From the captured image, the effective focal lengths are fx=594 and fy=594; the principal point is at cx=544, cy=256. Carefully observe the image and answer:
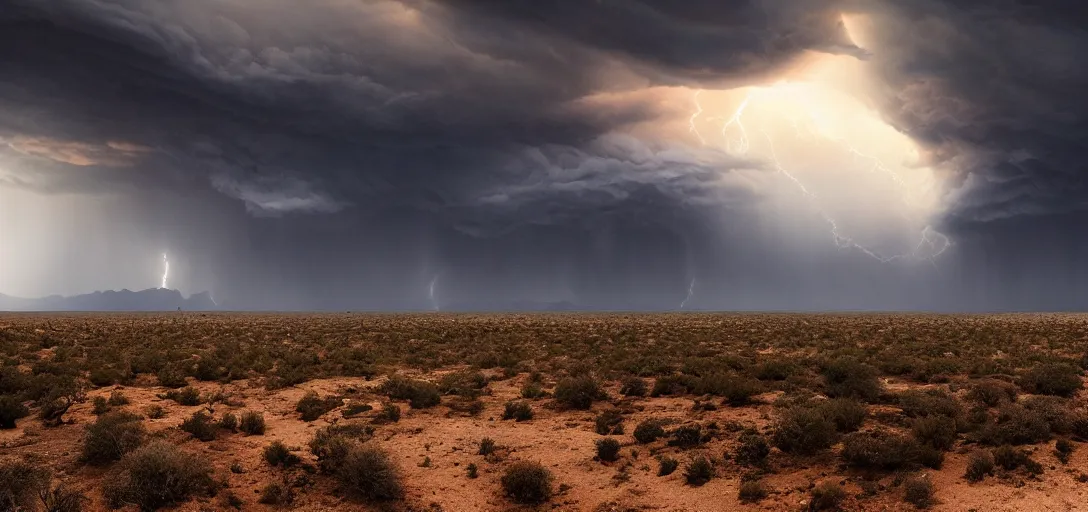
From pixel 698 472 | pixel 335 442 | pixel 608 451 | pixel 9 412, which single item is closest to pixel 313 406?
pixel 335 442

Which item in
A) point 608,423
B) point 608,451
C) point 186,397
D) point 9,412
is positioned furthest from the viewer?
point 186,397

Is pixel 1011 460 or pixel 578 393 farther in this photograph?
pixel 578 393

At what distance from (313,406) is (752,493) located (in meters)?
15.5

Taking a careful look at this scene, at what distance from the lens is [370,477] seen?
14469 mm

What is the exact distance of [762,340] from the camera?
44406mm

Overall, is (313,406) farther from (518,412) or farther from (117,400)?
(518,412)

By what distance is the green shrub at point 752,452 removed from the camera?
15.7 meters

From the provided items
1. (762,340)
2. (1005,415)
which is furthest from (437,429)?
(762,340)

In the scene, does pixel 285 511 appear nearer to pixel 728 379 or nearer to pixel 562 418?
pixel 562 418

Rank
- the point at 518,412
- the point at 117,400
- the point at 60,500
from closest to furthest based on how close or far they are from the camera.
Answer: the point at 60,500
the point at 117,400
the point at 518,412

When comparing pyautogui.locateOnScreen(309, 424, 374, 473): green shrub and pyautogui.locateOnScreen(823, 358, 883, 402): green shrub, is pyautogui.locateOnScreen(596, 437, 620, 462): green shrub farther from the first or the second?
pyautogui.locateOnScreen(823, 358, 883, 402): green shrub

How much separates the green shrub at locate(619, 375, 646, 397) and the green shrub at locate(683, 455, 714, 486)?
8.75 metres

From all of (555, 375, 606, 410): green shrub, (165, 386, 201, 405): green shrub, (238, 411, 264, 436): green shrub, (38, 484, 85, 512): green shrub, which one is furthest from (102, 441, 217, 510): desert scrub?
(555, 375, 606, 410): green shrub

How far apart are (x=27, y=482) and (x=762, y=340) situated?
41937 mm
